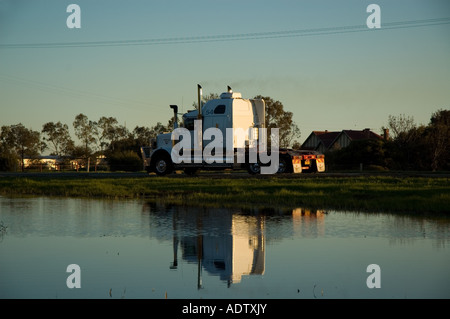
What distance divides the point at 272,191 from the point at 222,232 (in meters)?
10.6

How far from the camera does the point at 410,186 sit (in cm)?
2572

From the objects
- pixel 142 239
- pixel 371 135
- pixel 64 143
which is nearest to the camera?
pixel 142 239

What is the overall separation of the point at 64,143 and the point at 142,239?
122401 mm

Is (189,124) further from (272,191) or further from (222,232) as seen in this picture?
(222,232)

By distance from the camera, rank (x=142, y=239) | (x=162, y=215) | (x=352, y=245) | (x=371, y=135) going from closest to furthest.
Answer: (x=352, y=245) → (x=142, y=239) → (x=162, y=215) → (x=371, y=135)

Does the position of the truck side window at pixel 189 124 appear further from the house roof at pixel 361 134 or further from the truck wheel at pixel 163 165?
the house roof at pixel 361 134

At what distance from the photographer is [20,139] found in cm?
13188

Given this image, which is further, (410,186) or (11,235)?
(410,186)

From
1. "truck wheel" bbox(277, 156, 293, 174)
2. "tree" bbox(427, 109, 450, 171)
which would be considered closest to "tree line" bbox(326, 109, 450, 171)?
→ "tree" bbox(427, 109, 450, 171)

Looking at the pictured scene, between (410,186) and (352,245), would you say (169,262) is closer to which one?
(352,245)

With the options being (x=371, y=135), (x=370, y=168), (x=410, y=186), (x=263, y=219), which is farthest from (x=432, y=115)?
(x=263, y=219)

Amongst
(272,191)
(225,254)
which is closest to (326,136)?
(272,191)

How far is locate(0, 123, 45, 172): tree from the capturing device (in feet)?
431

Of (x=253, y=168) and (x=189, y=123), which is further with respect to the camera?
(x=253, y=168)
